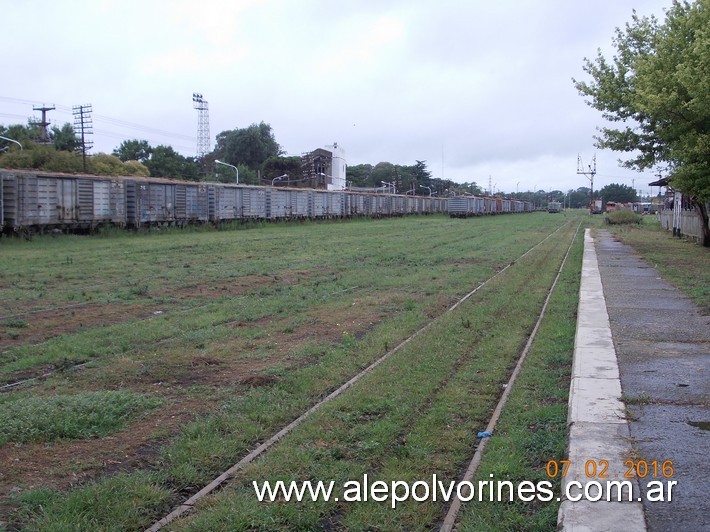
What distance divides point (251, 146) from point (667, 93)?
99.7m

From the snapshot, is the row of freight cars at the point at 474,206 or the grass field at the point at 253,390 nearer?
the grass field at the point at 253,390

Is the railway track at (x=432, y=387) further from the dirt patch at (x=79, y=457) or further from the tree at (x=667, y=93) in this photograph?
the tree at (x=667, y=93)

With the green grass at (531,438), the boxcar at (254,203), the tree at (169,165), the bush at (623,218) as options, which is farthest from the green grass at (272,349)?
the tree at (169,165)

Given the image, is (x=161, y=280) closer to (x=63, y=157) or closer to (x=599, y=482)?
(x=599, y=482)

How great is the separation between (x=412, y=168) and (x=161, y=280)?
442 ft

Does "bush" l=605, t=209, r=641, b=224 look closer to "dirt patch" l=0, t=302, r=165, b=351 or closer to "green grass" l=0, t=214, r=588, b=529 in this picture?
"green grass" l=0, t=214, r=588, b=529

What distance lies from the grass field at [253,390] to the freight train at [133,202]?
12.0 m

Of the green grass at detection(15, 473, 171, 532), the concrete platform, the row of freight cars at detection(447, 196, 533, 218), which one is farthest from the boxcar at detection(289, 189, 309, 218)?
the green grass at detection(15, 473, 171, 532)

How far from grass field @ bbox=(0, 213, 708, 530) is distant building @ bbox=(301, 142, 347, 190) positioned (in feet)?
288

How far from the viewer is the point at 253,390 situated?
7.33 meters

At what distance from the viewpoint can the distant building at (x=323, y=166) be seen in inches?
4082

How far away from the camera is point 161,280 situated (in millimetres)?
16219

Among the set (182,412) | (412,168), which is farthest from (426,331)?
(412,168)

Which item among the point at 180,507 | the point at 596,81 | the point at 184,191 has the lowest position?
the point at 180,507
